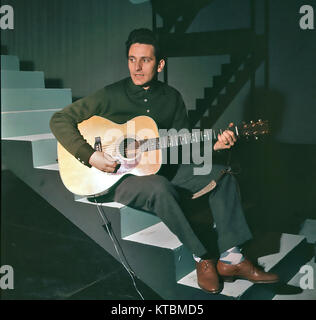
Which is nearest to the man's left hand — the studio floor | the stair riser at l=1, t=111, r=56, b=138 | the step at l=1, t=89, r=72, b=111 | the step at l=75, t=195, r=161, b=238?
the step at l=75, t=195, r=161, b=238

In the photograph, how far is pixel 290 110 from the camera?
318 cm

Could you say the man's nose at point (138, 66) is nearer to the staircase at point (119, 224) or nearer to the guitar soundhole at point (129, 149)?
the guitar soundhole at point (129, 149)

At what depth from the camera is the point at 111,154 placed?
2.42m

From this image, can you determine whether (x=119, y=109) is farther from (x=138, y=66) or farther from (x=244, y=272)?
(x=244, y=272)

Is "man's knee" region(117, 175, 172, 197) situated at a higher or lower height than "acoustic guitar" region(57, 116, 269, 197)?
lower

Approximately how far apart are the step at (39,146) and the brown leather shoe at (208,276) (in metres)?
1.37

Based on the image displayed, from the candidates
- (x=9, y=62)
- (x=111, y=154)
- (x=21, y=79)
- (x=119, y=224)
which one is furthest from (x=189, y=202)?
(x=9, y=62)

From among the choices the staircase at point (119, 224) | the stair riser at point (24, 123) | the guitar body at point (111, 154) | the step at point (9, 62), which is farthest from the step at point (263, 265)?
the step at point (9, 62)

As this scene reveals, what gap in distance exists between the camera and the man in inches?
85.6

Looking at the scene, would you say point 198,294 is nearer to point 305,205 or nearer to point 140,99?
point 140,99

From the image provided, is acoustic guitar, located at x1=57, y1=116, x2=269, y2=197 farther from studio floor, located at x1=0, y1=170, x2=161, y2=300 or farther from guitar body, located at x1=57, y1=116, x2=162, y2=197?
studio floor, located at x1=0, y1=170, x2=161, y2=300

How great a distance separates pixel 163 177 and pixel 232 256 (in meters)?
0.57

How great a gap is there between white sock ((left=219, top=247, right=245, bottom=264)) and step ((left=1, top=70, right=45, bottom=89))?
8.22 feet
